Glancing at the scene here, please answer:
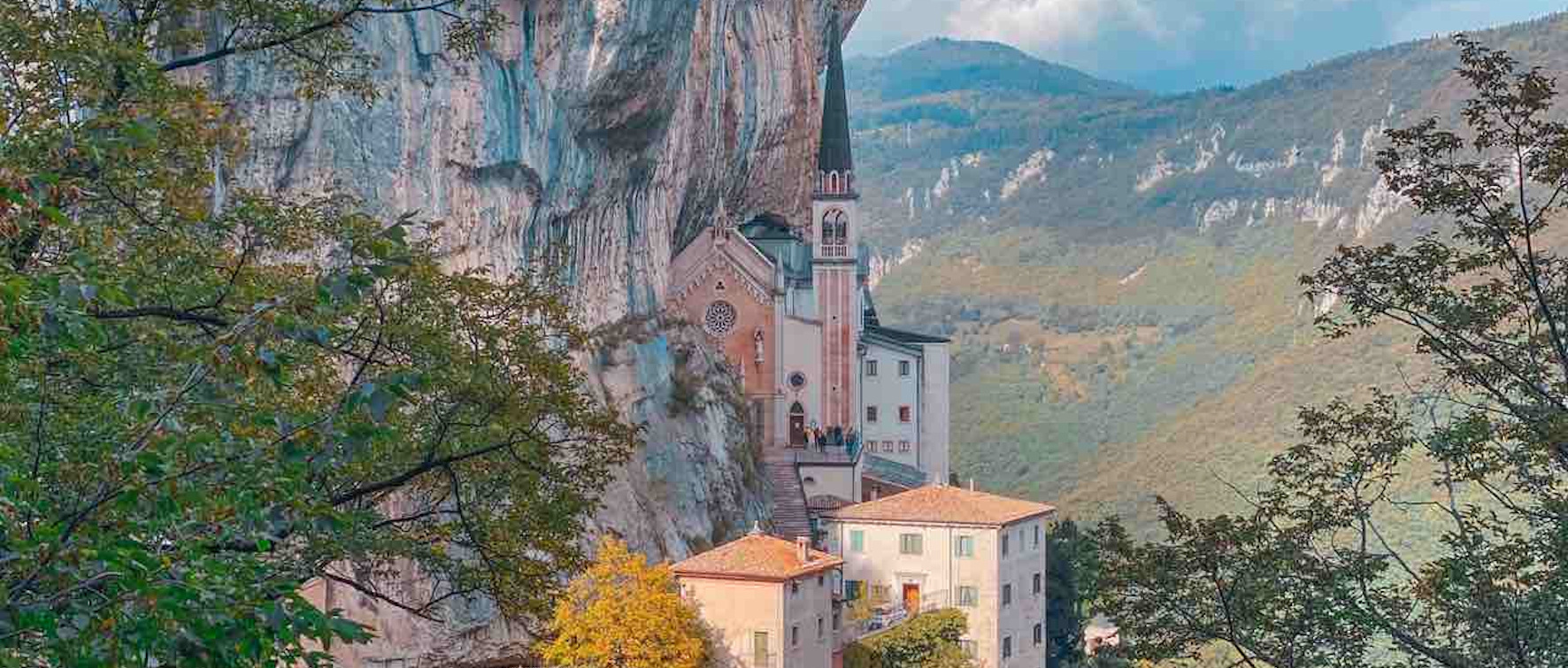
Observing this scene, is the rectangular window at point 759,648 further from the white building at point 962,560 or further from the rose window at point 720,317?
A: the rose window at point 720,317

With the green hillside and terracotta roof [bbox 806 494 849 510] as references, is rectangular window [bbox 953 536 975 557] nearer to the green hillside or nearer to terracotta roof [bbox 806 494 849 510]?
terracotta roof [bbox 806 494 849 510]

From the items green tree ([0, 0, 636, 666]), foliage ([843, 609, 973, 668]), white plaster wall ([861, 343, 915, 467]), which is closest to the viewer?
green tree ([0, 0, 636, 666])

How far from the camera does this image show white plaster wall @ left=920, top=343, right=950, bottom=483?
72.6m

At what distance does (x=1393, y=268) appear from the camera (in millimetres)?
18188

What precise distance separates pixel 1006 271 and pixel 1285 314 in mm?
38532

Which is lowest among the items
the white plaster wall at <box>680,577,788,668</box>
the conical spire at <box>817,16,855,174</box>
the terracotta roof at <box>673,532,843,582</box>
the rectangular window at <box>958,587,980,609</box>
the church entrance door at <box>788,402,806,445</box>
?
the rectangular window at <box>958,587,980,609</box>

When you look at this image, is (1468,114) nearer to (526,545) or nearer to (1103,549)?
(1103,549)

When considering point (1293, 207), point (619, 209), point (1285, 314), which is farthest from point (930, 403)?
point (1293, 207)

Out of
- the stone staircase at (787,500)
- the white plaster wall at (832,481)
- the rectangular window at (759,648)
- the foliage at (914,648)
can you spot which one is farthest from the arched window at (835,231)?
the rectangular window at (759,648)

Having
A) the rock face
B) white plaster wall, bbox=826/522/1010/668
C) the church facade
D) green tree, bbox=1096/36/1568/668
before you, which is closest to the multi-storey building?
the rock face

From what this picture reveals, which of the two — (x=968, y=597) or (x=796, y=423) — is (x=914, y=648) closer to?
(x=968, y=597)

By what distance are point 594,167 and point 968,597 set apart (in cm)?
1341

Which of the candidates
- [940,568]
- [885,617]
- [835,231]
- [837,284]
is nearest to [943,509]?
[940,568]

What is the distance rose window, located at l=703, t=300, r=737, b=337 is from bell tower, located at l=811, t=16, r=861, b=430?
9.30 ft
